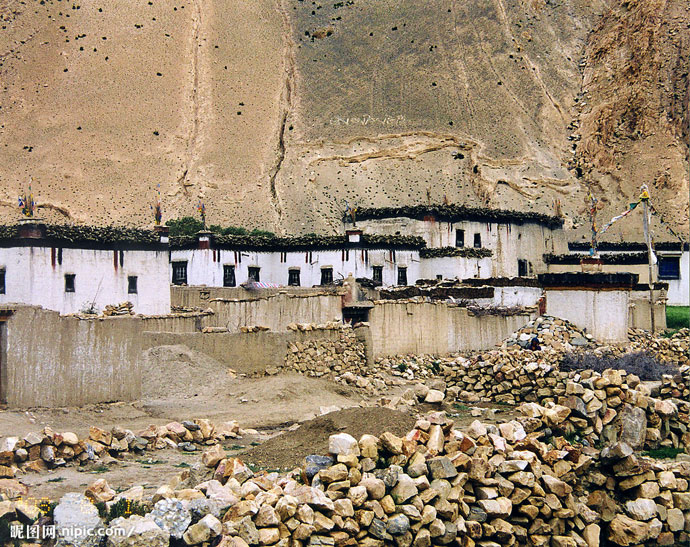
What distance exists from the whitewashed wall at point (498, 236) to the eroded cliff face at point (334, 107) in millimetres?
15158

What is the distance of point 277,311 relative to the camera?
2592 centimetres

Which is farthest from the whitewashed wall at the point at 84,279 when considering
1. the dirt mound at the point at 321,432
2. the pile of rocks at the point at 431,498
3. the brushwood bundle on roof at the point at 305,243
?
the pile of rocks at the point at 431,498

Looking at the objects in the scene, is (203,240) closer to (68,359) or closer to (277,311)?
(277,311)

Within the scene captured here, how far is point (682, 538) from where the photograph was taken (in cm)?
1325

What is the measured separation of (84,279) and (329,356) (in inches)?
345

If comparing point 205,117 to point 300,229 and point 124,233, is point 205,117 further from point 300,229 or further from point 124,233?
point 124,233

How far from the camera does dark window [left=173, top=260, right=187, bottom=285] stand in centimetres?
3697

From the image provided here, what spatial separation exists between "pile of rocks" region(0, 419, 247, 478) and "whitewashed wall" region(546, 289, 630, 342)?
15.6 metres

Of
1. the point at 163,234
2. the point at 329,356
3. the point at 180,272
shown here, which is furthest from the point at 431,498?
the point at 180,272

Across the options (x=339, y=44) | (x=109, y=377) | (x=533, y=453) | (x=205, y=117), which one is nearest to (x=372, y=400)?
(x=109, y=377)

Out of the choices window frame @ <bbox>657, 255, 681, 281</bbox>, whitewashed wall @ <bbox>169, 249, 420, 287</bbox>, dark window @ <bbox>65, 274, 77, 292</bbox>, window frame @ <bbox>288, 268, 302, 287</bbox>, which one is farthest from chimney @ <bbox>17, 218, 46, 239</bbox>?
window frame @ <bbox>657, 255, 681, 281</bbox>

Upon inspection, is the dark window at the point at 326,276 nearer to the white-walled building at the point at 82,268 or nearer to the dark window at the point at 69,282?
the white-walled building at the point at 82,268

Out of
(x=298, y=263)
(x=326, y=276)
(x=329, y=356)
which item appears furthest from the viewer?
(x=298, y=263)

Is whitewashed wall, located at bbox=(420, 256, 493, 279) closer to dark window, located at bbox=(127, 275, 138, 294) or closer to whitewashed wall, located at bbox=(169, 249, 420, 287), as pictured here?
whitewashed wall, located at bbox=(169, 249, 420, 287)
